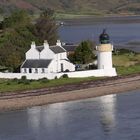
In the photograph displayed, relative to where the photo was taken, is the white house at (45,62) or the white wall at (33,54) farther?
the white wall at (33,54)

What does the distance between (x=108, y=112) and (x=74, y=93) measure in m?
6.44

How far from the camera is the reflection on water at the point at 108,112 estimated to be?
3397 cm

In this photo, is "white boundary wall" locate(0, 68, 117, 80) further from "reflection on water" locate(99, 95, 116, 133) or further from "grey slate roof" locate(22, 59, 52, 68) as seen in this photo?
"reflection on water" locate(99, 95, 116, 133)

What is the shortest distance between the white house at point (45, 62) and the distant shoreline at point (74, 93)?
4.05 m

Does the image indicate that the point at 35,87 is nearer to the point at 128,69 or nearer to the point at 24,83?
the point at 24,83

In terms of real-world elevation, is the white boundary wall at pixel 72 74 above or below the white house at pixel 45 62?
below

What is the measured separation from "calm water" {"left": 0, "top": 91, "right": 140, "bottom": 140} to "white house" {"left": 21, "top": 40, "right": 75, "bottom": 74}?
6.72 metres

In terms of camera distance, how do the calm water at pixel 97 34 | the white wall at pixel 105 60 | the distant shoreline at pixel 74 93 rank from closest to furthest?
1. the distant shoreline at pixel 74 93
2. the white wall at pixel 105 60
3. the calm water at pixel 97 34

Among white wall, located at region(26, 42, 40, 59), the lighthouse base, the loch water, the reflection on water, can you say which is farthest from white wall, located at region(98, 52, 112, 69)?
the loch water

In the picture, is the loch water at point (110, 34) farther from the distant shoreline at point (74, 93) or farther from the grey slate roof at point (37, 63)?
the grey slate roof at point (37, 63)

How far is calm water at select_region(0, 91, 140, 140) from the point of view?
32.1m

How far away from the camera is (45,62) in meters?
48.3

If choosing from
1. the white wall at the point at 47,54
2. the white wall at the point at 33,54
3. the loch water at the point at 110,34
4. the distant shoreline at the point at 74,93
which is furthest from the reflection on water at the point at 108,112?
the loch water at the point at 110,34

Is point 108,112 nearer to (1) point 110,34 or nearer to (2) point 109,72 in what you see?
(2) point 109,72
